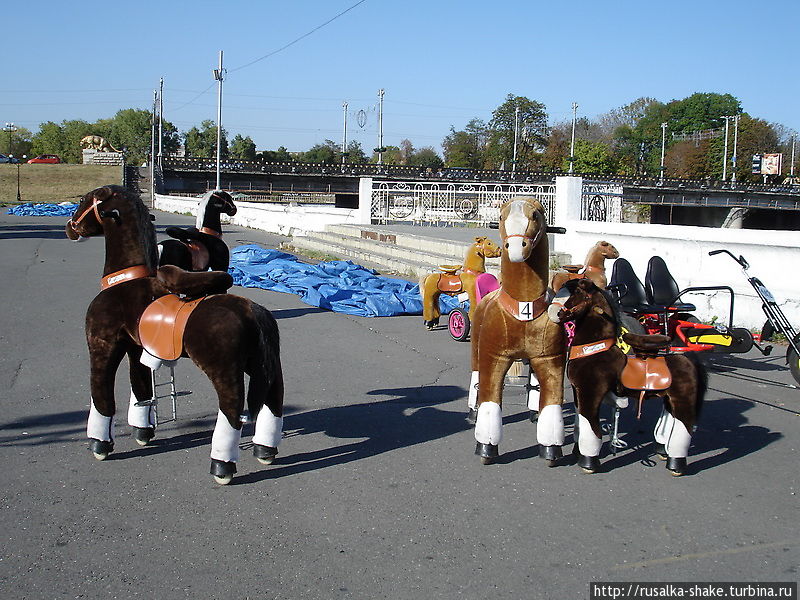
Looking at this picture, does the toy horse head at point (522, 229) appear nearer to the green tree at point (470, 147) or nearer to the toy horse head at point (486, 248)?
the toy horse head at point (486, 248)

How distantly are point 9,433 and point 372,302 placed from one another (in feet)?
22.4

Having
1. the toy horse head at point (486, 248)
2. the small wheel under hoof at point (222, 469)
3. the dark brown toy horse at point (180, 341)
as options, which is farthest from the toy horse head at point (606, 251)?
the small wheel under hoof at point (222, 469)

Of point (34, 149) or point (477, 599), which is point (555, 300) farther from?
point (34, 149)

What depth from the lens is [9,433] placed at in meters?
6.27

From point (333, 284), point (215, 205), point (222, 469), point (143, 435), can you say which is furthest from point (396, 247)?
point (222, 469)

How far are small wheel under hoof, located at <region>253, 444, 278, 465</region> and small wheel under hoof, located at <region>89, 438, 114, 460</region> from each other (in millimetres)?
1085

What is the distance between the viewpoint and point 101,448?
222 inches

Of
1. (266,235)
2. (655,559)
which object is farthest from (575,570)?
(266,235)

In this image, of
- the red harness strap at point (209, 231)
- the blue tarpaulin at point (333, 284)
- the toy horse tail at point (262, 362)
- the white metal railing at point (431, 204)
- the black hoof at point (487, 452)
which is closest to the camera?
the toy horse tail at point (262, 362)

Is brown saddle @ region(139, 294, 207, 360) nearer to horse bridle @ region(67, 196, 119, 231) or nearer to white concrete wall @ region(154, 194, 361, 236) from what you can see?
horse bridle @ region(67, 196, 119, 231)

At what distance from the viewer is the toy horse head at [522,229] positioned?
534cm

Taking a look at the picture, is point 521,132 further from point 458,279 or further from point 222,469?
point 222,469

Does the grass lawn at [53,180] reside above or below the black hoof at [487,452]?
above

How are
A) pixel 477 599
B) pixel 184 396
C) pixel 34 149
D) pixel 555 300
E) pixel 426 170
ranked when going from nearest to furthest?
pixel 477 599 → pixel 555 300 → pixel 184 396 → pixel 426 170 → pixel 34 149
